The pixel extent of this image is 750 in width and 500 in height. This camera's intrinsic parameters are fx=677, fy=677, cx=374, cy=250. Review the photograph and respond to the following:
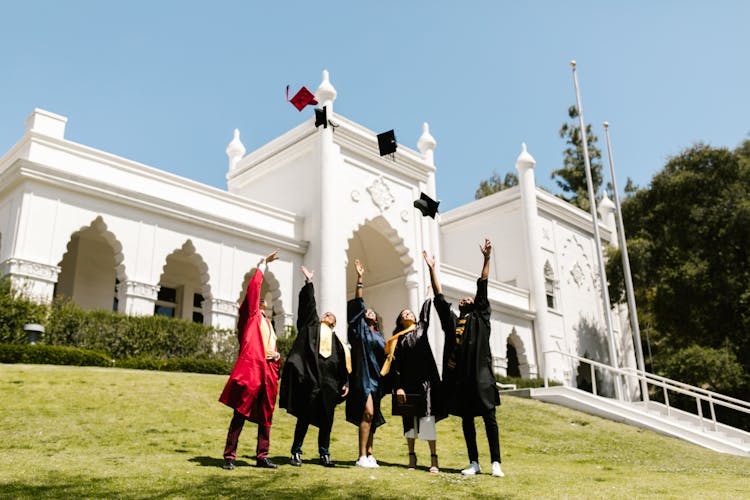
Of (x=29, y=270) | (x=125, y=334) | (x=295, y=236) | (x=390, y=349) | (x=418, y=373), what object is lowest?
(x=418, y=373)

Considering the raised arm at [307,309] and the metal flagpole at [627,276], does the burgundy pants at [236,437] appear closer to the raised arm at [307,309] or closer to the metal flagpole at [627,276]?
the raised arm at [307,309]

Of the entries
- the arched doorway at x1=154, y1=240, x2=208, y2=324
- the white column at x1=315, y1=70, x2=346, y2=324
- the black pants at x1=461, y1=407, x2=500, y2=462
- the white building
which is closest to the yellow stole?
the black pants at x1=461, y1=407, x2=500, y2=462

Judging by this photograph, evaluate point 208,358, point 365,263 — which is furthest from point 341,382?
point 365,263

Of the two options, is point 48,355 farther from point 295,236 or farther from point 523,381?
point 523,381

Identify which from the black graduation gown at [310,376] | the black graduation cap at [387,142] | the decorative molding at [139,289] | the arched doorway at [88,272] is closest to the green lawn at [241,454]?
the black graduation gown at [310,376]

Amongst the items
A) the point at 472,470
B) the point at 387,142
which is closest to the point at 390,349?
the point at 472,470

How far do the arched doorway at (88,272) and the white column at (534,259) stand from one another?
1644 cm

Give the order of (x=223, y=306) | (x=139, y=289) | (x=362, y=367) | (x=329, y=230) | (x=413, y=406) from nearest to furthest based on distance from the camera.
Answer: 1. (x=413, y=406)
2. (x=362, y=367)
3. (x=139, y=289)
4. (x=223, y=306)
5. (x=329, y=230)

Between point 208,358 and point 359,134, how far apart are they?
984 cm

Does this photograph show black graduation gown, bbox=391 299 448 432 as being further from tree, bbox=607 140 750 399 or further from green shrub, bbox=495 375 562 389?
tree, bbox=607 140 750 399

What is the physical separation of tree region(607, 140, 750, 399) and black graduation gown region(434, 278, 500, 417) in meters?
20.1

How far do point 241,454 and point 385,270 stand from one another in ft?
59.9

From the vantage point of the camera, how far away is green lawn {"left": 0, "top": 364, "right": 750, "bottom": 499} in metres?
A: 5.80

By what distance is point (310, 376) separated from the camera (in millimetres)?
7430
